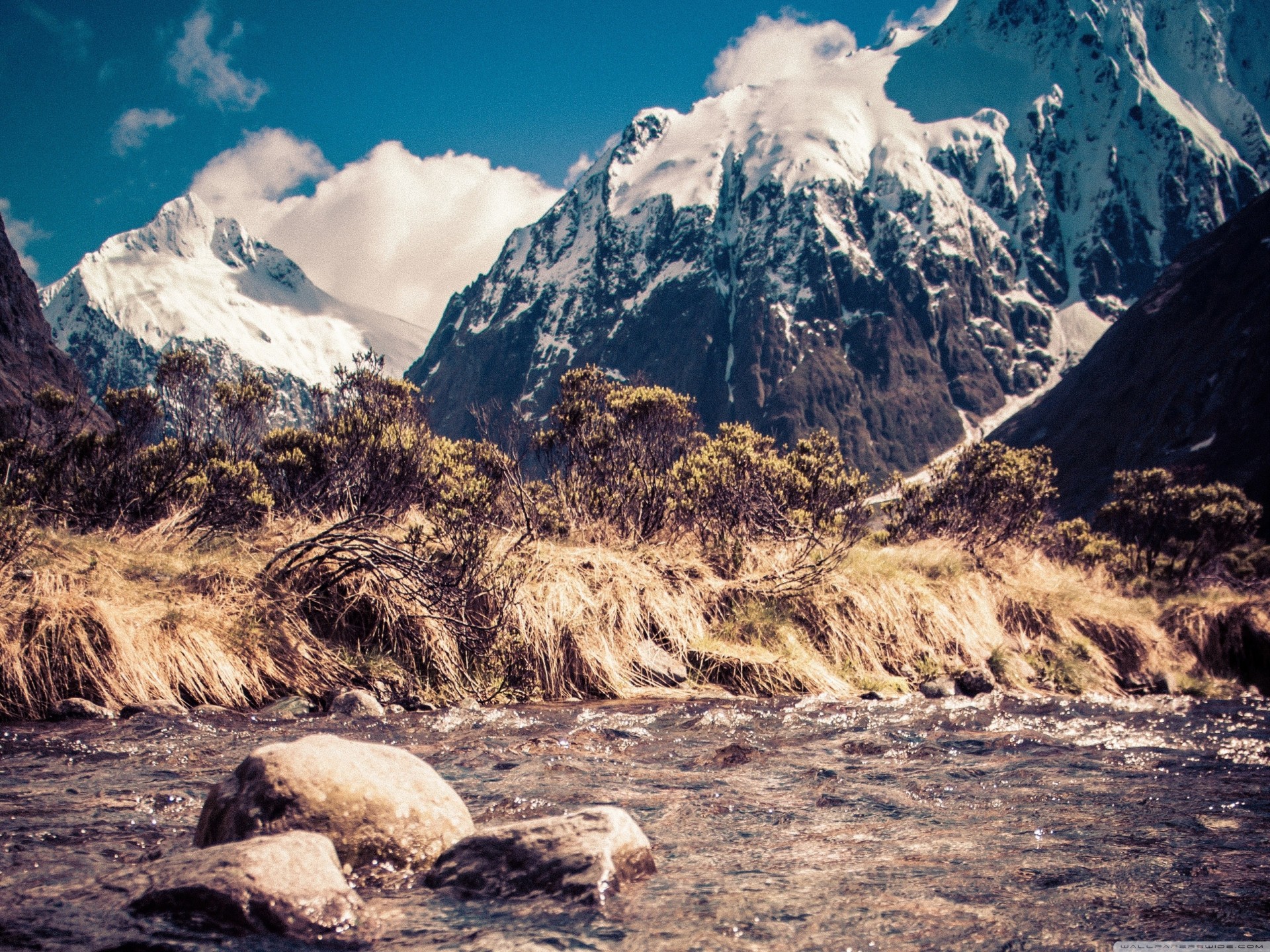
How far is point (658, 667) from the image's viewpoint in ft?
28.9

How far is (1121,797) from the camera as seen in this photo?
16.4 feet

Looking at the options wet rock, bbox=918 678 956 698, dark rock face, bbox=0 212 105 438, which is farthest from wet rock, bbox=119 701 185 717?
dark rock face, bbox=0 212 105 438

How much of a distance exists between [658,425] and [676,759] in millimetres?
7906

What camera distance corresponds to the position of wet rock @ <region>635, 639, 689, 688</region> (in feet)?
28.7

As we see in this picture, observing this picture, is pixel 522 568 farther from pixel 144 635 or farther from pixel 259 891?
pixel 259 891

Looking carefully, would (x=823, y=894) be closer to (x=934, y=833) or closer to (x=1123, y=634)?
(x=934, y=833)

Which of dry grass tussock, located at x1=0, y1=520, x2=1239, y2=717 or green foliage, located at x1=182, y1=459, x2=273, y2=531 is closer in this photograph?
dry grass tussock, located at x1=0, y1=520, x2=1239, y2=717

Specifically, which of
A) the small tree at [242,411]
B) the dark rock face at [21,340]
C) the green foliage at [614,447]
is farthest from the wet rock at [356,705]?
the dark rock face at [21,340]

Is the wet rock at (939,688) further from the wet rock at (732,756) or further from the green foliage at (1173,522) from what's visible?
the green foliage at (1173,522)

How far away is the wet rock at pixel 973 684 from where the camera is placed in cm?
960

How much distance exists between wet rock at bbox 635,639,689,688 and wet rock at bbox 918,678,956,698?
2984mm

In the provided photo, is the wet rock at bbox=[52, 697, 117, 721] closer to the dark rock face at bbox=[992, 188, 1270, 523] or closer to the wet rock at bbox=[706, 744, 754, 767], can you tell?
the wet rock at bbox=[706, 744, 754, 767]

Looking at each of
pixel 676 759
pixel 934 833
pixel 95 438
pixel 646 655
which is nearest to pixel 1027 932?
pixel 934 833

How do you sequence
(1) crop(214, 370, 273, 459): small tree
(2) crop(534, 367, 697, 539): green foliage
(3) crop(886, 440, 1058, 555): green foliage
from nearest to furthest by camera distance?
(2) crop(534, 367, 697, 539): green foliage < (1) crop(214, 370, 273, 459): small tree < (3) crop(886, 440, 1058, 555): green foliage
